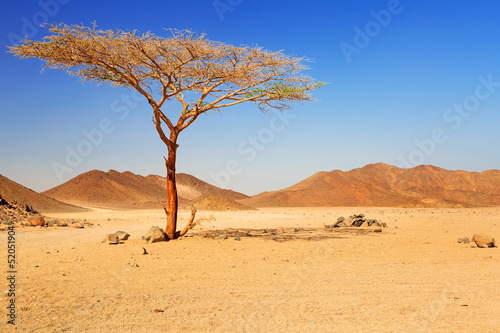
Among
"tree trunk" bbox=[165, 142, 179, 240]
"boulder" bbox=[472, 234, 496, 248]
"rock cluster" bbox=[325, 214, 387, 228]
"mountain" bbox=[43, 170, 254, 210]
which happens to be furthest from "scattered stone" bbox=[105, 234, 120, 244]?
"mountain" bbox=[43, 170, 254, 210]

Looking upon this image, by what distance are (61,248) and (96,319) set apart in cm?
735

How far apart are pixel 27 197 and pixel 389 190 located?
52769 mm

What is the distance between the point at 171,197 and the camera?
539 inches

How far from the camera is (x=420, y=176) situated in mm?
82875

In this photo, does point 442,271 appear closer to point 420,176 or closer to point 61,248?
point 61,248

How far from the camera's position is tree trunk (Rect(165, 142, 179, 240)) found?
13453mm

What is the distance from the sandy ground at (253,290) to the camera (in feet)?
16.2

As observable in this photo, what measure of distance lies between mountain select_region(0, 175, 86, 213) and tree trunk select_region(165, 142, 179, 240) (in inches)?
990

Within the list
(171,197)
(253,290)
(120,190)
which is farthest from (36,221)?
(120,190)

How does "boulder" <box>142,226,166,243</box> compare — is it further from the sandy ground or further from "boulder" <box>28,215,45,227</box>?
"boulder" <box>28,215,45,227</box>

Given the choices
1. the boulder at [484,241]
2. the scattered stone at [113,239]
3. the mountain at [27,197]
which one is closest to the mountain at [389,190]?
the mountain at [27,197]

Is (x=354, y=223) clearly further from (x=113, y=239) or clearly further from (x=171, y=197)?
(x=113, y=239)

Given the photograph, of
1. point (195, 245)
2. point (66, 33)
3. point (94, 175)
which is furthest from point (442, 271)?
point (94, 175)

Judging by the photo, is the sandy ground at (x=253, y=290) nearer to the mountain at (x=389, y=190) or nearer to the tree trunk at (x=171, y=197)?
the tree trunk at (x=171, y=197)
